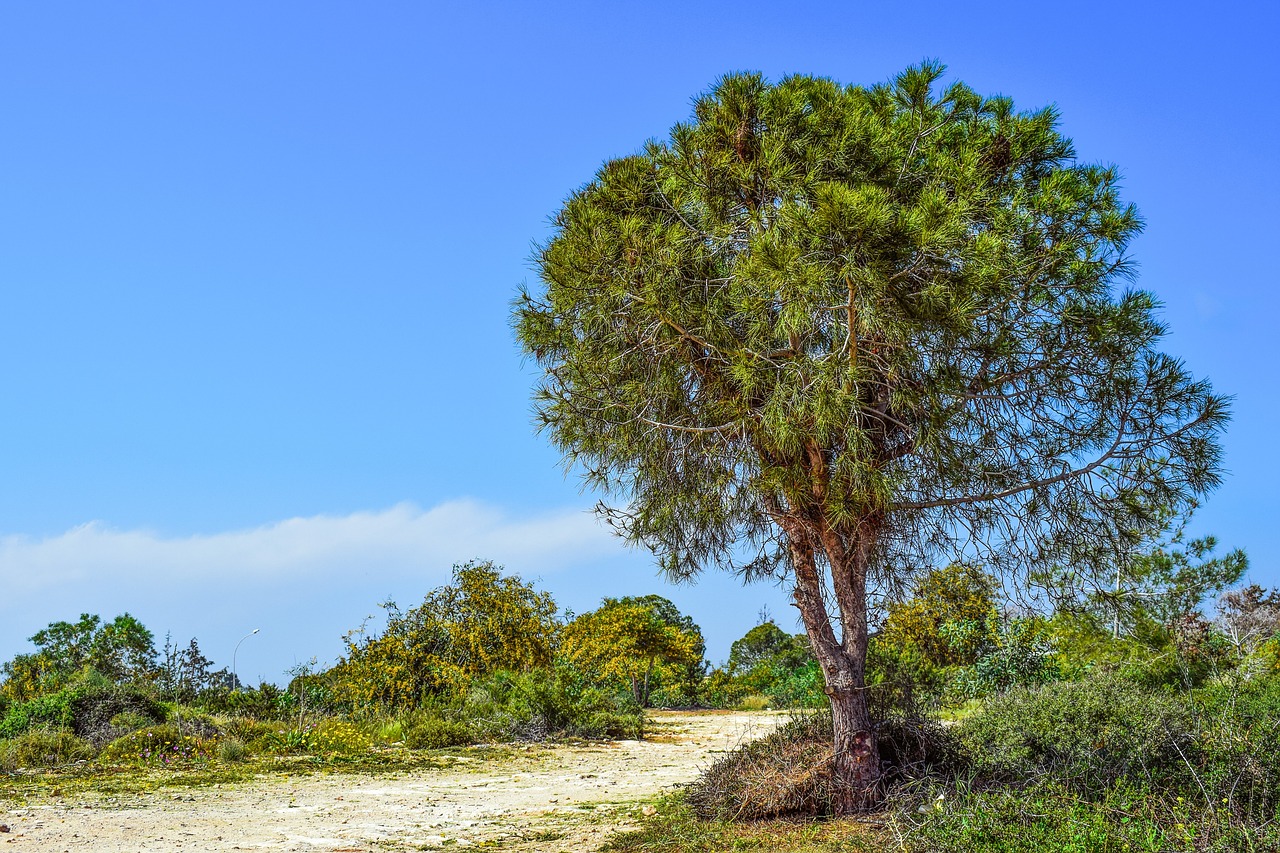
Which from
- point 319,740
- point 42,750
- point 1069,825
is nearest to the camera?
point 1069,825

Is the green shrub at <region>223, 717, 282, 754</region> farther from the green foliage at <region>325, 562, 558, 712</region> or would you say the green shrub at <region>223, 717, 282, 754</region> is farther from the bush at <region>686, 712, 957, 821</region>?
the bush at <region>686, 712, 957, 821</region>

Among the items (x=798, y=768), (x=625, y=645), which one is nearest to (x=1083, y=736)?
(x=798, y=768)

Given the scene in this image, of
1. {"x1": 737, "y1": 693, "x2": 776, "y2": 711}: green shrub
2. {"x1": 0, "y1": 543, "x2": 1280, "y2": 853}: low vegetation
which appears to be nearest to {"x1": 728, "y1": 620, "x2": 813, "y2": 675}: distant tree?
{"x1": 0, "y1": 543, "x2": 1280, "y2": 853}: low vegetation

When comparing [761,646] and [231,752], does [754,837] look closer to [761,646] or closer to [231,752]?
[231,752]

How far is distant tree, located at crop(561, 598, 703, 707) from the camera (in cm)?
2034

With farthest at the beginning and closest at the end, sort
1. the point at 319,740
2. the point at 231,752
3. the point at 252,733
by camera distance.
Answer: the point at 252,733 → the point at 319,740 → the point at 231,752

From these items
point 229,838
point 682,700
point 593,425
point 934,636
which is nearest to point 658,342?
point 593,425

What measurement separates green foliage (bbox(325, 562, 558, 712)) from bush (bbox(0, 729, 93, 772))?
179 inches

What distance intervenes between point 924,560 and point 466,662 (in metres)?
10.4

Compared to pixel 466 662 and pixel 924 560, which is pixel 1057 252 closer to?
pixel 924 560

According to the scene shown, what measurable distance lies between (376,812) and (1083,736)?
6.05m

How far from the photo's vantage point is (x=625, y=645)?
20.3 metres

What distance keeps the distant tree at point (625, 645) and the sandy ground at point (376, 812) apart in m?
8.69

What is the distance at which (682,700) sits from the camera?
24.2 m
